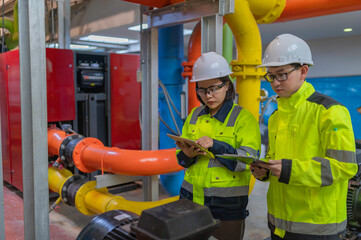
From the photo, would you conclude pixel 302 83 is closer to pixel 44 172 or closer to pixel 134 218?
pixel 134 218

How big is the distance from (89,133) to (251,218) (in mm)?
2210

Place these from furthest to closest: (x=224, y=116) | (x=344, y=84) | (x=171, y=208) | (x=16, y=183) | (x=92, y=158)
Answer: (x=344, y=84), (x=16, y=183), (x=92, y=158), (x=224, y=116), (x=171, y=208)

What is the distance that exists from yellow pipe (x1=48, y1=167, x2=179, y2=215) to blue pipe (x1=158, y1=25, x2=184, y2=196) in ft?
3.35

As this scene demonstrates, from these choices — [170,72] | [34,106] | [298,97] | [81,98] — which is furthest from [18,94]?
[298,97]

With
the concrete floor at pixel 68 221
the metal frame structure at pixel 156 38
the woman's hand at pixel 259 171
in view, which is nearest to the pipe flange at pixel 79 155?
the metal frame structure at pixel 156 38

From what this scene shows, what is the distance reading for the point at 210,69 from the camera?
1.78 meters

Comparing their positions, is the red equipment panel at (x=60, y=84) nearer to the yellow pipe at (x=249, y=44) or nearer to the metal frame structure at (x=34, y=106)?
the yellow pipe at (x=249, y=44)

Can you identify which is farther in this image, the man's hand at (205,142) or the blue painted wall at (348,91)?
the blue painted wall at (348,91)

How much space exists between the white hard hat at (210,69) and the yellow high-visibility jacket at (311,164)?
39 cm

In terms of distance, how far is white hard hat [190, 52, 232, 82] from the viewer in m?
1.78

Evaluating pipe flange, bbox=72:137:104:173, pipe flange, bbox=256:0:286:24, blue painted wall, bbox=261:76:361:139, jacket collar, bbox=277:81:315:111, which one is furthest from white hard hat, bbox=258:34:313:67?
blue painted wall, bbox=261:76:361:139

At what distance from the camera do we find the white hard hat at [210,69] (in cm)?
178

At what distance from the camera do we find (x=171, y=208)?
3.33 ft

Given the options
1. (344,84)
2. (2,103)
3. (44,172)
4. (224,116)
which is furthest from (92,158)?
(344,84)
